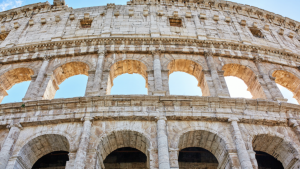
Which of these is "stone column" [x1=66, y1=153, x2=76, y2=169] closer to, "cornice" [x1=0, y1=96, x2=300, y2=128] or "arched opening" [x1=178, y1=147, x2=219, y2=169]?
"cornice" [x1=0, y1=96, x2=300, y2=128]

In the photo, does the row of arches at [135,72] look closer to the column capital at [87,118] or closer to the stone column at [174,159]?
the column capital at [87,118]

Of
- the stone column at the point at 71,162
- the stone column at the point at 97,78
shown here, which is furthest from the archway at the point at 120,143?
the stone column at the point at 97,78

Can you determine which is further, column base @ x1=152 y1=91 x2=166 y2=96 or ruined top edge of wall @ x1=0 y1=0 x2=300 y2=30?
ruined top edge of wall @ x1=0 y1=0 x2=300 y2=30

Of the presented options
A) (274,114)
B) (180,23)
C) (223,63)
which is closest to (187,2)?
(180,23)

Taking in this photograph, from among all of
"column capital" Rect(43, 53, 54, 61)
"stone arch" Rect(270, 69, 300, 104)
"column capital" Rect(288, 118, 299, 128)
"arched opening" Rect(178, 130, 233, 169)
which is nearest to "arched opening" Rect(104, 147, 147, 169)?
"arched opening" Rect(178, 130, 233, 169)

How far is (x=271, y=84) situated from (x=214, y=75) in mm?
2654

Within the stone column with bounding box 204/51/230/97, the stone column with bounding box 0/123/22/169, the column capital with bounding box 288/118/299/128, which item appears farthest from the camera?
the stone column with bounding box 204/51/230/97

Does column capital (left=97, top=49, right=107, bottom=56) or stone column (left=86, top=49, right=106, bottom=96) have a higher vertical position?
column capital (left=97, top=49, right=107, bottom=56)

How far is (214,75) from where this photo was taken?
39.2 feet

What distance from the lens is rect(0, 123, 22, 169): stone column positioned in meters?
8.52

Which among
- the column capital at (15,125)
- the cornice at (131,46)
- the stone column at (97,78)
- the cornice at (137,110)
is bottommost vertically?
the column capital at (15,125)

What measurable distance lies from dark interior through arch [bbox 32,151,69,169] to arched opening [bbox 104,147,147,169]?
5.78 ft

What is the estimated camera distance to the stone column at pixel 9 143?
8.52 m

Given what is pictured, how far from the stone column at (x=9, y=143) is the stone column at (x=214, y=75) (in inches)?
301
